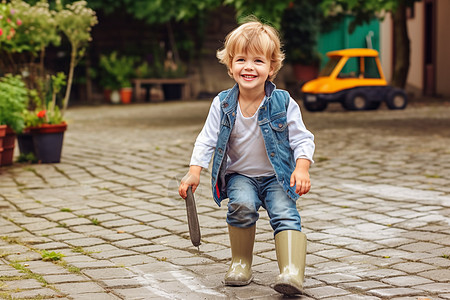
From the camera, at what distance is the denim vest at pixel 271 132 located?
11.7 feet

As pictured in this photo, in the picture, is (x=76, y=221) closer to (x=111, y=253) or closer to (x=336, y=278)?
(x=111, y=253)

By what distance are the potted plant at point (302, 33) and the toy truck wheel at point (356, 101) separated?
7526mm

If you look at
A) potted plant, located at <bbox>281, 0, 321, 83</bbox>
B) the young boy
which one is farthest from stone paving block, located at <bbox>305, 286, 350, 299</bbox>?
potted plant, located at <bbox>281, 0, 321, 83</bbox>

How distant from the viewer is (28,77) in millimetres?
9383

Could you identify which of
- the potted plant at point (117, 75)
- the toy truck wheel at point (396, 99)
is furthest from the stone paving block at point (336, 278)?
the potted plant at point (117, 75)

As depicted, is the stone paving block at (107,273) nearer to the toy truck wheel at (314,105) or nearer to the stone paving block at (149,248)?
the stone paving block at (149,248)

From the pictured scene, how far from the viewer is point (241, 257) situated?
3645 millimetres

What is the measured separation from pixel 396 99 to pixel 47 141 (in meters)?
8.50

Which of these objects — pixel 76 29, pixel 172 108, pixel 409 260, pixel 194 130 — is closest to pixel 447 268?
pixel 409 260

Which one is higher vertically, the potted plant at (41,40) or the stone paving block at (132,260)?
the potted plant at (41,40)

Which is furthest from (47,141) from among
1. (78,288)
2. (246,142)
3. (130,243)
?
(246,142)

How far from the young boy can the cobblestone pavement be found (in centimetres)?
19

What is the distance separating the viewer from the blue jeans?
350cm

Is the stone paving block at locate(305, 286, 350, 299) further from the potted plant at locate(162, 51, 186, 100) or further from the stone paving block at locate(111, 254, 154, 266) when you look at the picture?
the potted plant at locate(162, 51, 186, 100)
